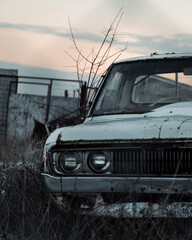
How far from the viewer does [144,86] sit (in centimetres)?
480

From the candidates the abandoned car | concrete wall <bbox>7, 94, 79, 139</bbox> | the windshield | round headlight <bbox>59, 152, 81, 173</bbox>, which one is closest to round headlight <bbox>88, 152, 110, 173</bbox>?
the abandoned car

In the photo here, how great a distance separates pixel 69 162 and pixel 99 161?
23 cm

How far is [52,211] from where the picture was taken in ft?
12.6

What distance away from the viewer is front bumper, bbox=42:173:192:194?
10.2 feet

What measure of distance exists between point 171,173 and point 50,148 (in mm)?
908

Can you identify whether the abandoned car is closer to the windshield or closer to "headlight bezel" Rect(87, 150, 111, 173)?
"headlight bezel" Rect(87, 150, 111, 173)

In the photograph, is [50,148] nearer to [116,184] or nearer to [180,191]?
[116,184]

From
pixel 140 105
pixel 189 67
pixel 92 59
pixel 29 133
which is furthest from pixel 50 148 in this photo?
pixel 29 133

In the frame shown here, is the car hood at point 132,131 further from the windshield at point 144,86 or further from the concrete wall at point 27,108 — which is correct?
the concrete wall at point 27,108

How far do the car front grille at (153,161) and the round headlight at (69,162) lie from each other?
0.93 feet

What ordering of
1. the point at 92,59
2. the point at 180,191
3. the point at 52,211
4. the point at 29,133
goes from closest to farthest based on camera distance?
the point at 180,191 < the point at 52,211 < the point at 92,59 < the point at 29,133

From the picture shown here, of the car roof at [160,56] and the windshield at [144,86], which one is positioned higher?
the car roof at [160,56]

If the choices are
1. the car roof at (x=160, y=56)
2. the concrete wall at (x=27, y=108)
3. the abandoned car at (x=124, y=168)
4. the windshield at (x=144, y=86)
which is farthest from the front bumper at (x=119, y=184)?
the concrete wall at (x=27, y=108)

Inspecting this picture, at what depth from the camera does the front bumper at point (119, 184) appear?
3.10 m
